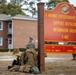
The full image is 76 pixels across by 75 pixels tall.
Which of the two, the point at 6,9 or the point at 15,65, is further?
the point at 6,9

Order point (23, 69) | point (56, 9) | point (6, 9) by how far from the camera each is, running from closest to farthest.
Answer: point (23, 69)
point (56, 9)
point (6, 9)

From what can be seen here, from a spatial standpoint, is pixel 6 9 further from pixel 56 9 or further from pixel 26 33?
pixel 56 9

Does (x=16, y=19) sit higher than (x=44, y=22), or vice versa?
(x=16, y=19)

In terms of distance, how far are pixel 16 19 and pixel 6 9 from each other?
22.3 meters

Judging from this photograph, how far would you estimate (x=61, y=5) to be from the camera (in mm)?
15102

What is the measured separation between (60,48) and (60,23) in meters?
1.28

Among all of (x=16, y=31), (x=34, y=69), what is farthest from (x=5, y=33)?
(x=34, y=69)

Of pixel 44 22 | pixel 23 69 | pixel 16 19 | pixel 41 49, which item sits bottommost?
pixel 23 69

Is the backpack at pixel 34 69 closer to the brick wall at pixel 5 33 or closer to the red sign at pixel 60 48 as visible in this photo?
the red sign at pixel 60 48

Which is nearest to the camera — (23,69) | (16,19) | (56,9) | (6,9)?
(23,69)

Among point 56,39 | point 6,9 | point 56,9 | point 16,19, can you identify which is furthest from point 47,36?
point 6,9

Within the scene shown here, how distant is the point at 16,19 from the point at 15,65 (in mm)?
45419

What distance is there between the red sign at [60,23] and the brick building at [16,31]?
44592mm

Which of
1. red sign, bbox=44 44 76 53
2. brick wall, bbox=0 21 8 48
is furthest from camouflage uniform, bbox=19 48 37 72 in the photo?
brick wall, bbox=0 21 8 48
